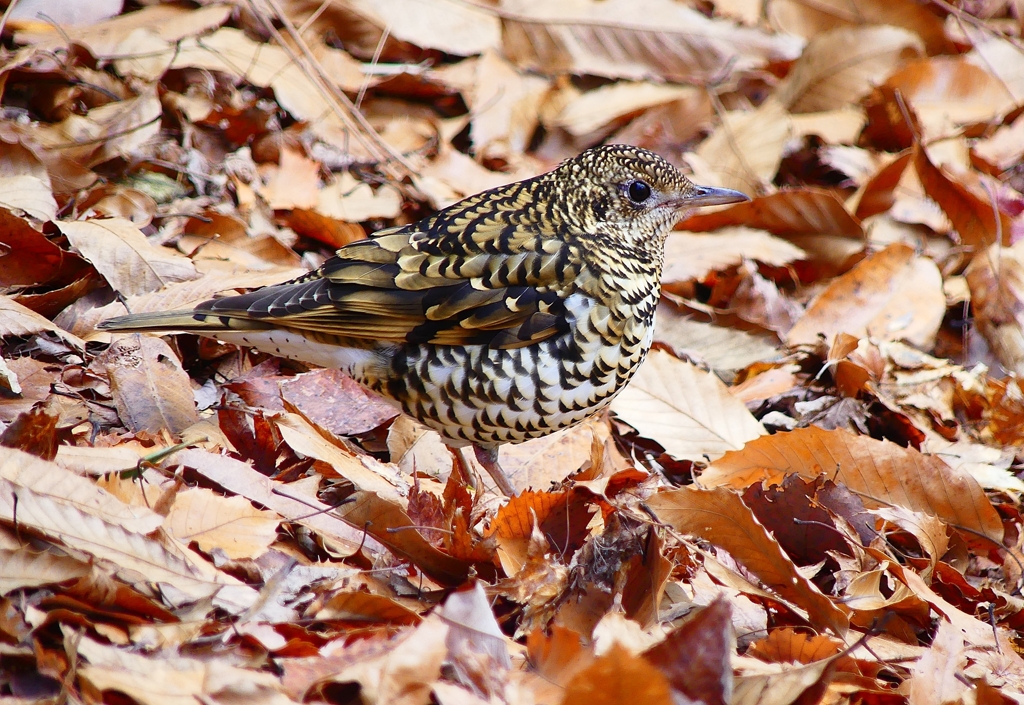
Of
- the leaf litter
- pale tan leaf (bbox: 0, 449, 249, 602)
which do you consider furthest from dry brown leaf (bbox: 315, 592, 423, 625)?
pale tan leaf (bbox: 0, 449, 249, 602)

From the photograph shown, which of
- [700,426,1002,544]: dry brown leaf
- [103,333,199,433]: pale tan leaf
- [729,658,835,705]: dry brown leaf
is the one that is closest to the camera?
[729,658,835,705]: dry brown leaf

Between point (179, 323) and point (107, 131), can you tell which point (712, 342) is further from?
point (107, 131)

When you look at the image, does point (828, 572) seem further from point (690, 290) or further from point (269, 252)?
point (269, 252)

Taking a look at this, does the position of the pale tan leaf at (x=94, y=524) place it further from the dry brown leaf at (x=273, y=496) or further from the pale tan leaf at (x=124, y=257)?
the pale tan leaf at (x=124, y=257)

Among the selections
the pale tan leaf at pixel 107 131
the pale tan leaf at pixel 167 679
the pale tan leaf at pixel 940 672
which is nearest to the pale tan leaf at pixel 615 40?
the pale tan leaf at pixel 107 131

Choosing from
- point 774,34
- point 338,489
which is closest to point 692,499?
point 338,489

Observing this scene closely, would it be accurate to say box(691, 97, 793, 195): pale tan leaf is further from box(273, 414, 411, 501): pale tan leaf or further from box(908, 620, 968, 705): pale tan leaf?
box(908, 620, 968, 705): pale tan leaf

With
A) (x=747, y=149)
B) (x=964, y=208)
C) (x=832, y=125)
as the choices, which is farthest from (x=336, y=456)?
(x=832, y=125)

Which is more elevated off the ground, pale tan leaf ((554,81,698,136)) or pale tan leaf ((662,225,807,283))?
pale tan leaf ((554,81,698,136))
